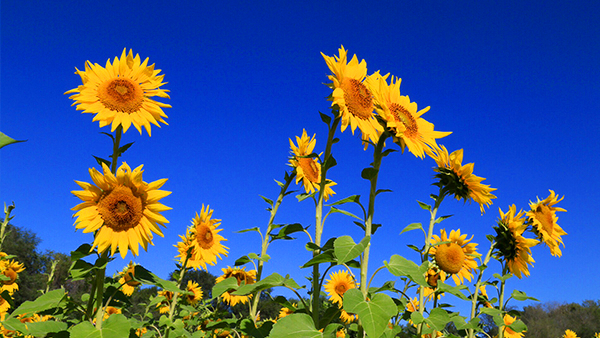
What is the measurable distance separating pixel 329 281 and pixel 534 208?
4.72 meters

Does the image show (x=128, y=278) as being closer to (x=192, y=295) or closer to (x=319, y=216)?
(x=319, y=216)

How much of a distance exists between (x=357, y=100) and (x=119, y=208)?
2.21 metres

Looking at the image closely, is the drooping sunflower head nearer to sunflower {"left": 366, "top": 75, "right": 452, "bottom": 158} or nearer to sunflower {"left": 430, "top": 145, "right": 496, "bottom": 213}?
sunflower {"left": 430, "top": 145, "right": 496, "bottom": 213}

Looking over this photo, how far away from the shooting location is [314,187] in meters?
4.89

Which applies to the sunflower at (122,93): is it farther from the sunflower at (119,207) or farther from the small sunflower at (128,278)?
the small sunflower at (128,278)

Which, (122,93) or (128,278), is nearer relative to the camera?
(128,278)

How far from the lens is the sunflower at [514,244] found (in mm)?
5074

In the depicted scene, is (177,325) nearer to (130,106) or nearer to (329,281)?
(130,106)

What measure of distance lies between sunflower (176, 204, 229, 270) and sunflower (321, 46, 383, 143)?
3.94m

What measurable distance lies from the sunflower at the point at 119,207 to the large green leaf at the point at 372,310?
1.83 m

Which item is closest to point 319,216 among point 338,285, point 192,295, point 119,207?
point 119,207

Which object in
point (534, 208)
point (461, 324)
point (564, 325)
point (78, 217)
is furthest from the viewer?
point (564, 325)

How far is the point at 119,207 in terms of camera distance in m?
3.32

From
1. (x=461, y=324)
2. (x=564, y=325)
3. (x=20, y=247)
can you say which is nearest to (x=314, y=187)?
(x=461, y=324)
